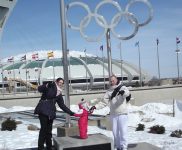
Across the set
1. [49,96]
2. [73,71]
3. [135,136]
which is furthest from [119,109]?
[73,71]

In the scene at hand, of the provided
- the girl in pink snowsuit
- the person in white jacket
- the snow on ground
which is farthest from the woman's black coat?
the snow on ground

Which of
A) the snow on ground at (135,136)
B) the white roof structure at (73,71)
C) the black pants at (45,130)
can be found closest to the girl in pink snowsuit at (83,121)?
the black pants at (45,130)

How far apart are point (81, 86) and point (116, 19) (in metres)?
82.9

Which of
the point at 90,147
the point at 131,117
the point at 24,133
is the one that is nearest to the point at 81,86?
the point at 131,117

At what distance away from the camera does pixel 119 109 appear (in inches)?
356

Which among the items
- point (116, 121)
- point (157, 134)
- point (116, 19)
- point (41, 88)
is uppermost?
point (116, 19)

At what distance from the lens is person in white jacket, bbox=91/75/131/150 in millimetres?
8984

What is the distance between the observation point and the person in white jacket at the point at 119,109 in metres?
8.98

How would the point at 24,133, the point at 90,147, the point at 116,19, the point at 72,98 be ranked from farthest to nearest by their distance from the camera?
the point at 72,98, the point at 116,19, the point at 24,133, the point at 90,147

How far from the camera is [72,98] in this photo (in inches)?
1738

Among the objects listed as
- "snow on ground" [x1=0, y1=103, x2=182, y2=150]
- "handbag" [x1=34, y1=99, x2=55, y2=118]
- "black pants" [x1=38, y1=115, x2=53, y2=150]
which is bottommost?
"snow on ground" [x1=0, y1=103, x2=182, y2=150]

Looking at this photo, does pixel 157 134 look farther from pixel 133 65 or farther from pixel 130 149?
pixel 133 65

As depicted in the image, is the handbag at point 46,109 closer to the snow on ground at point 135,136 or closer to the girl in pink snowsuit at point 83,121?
the girl in pink snowsuit at point 83,121

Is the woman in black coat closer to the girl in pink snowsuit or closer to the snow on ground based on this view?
the girl in pink snowsuit
